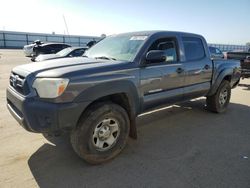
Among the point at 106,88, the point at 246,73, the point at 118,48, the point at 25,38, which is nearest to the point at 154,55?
the point at 118,48

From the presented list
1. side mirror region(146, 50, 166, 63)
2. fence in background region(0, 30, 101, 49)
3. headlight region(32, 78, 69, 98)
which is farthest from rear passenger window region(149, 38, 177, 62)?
fence in background region(0, 30, 101, 49)

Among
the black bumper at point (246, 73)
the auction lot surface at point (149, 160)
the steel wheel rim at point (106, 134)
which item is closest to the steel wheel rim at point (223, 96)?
the auction lot surface at point (149, 160)

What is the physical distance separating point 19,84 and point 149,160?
215 centimetres

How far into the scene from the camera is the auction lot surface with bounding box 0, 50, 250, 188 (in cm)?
303

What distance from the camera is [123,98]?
11.8 feet

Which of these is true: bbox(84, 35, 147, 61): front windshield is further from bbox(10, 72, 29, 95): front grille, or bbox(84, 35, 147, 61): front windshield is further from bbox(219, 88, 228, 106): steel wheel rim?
bbox(219, 88, 228, 106): steel wheel rim

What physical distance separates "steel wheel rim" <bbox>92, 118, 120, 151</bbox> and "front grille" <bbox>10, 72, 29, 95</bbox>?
1052mm

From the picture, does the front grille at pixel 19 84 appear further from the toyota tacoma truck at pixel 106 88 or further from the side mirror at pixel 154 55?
the side mirror at pixel 154 55

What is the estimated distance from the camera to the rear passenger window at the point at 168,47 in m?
4.23

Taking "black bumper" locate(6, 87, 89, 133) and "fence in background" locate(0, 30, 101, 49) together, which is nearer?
"black bumper" locate(6, 87, 89, 133)

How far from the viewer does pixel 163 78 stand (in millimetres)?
4117

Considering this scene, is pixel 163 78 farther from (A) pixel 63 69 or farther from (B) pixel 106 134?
(A) pixel 63 69

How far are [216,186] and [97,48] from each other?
317cm

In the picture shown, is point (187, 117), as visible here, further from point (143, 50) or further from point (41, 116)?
point (41, 116)
